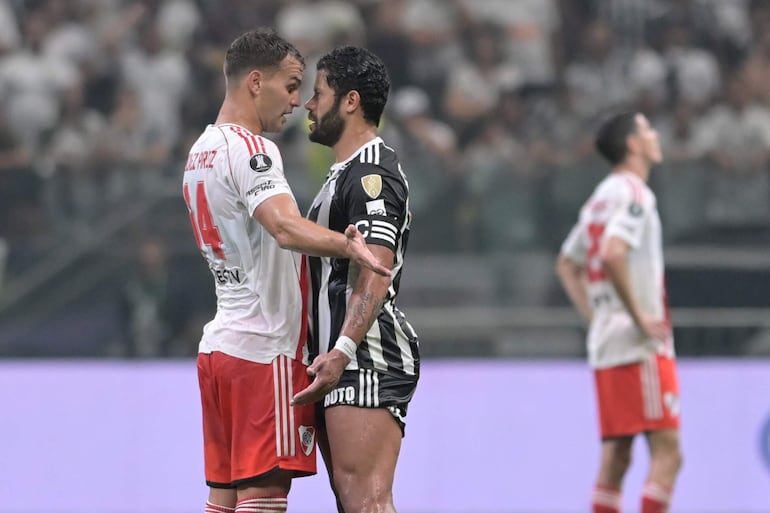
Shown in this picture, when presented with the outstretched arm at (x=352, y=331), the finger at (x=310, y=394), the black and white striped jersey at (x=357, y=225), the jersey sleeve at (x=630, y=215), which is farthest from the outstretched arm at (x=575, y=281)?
the finger at (x=310, y=394)

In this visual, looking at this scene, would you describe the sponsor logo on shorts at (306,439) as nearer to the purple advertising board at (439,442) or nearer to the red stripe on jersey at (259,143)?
the red stripe on jersey at (259,143)

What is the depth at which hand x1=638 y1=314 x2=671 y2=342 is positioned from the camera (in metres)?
7.16

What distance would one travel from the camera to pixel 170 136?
11258 mm

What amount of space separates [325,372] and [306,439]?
0.39 metres

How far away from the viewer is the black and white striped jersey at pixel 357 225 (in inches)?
182

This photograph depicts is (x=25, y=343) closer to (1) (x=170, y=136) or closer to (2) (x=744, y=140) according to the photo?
(1) (x=170, y=136)

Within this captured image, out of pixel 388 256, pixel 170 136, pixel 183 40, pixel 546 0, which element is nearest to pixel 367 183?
pixel 388 256

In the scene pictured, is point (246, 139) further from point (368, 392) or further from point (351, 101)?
point (368, 392)

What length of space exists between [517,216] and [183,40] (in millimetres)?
4237

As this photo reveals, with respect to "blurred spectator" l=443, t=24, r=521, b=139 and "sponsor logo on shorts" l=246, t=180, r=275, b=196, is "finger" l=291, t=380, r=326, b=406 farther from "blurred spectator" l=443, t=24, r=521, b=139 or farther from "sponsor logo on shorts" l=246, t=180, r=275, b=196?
"blurred spectator" l=443, t=24, r=521, b=139

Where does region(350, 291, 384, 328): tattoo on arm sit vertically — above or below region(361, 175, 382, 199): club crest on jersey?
below

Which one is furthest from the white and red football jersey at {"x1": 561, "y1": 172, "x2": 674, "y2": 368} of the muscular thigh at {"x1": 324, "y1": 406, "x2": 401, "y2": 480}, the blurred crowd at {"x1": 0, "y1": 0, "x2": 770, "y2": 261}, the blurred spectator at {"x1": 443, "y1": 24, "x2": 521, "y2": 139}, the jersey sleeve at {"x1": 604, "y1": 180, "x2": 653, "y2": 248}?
the blurred spectator at {"x1": 443, "y1": 24, "x2": 521, "y2": 139}

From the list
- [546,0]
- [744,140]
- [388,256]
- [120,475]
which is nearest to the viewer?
[388,256]

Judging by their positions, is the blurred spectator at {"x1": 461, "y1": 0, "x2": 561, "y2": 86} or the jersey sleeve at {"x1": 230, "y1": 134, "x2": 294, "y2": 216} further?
the blurred spectator at {"x1": 461, "y1": 0, "x2": 561, "y2": 86}
